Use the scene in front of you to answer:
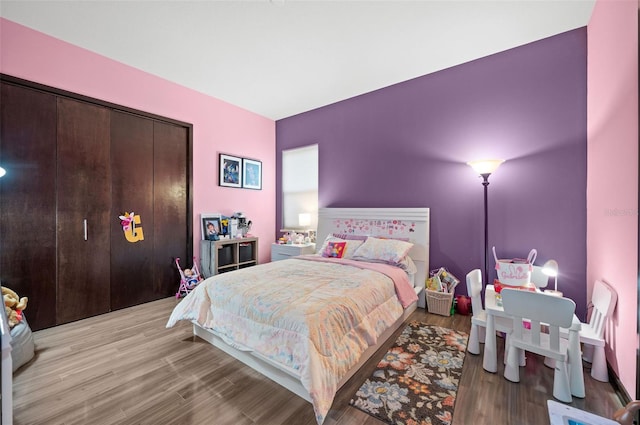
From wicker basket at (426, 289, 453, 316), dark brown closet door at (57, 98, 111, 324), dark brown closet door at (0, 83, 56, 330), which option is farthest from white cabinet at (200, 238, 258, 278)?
wicker basket at (426, 289, 453, 316)

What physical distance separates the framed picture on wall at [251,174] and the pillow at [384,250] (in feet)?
7.84

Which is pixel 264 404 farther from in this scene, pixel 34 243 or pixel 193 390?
pixel 34 243

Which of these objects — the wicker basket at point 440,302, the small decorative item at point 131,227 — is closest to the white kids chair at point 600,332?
the wicker basket at point 440,302

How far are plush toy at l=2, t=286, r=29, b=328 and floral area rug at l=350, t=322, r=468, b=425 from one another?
275cm

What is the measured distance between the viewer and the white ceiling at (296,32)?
2.29 metres

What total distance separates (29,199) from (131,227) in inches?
36.1

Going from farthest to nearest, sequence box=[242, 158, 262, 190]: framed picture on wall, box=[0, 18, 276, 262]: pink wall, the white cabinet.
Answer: box=[242, 158, 262, 190]: framed picture on wall, the white cabinet, box=[0, 18, 276, 262]: pink wall

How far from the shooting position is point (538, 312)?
1.70 metres

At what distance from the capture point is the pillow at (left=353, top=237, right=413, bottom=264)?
Answer: 305cm

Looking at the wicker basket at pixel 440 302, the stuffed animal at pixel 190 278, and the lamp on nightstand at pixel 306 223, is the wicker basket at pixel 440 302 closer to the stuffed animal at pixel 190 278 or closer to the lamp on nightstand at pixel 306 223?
the lamp on nightstand at pixel 306 223

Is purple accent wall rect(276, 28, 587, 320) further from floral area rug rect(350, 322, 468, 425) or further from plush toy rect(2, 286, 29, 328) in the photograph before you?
plush toy rect(2, 286, 29, 328)

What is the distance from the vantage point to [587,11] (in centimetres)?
232

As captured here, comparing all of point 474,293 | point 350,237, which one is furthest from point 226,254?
point 474,293

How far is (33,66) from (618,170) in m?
5.08
